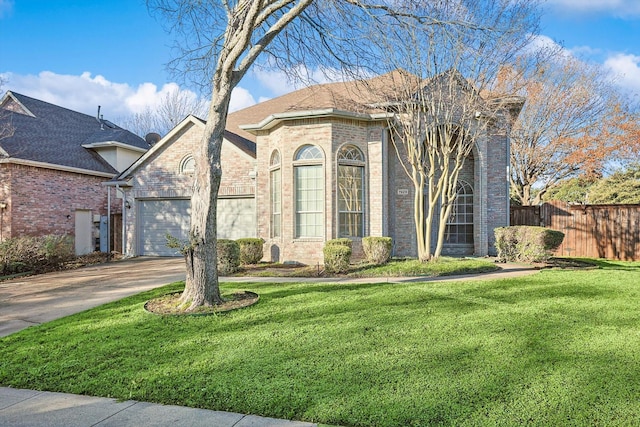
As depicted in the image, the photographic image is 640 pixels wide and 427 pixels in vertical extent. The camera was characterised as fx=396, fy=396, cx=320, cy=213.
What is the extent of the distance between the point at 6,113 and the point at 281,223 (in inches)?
511

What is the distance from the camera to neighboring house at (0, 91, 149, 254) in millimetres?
14391

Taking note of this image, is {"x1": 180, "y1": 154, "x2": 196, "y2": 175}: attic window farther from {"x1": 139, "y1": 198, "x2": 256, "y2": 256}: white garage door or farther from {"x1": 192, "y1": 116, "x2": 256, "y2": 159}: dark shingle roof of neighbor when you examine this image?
{"x1": 192, "y1": 116, "x2": 256, "y2": 159}: dark shingle roof of neighbor

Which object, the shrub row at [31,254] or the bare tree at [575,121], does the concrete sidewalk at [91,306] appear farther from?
the bare tree at [575,121]

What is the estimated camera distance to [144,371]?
399cm

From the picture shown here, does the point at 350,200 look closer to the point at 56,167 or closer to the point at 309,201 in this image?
the point at 309,201

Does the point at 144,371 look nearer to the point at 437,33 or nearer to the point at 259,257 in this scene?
the point at 259,257

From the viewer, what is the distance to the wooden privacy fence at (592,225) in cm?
1394

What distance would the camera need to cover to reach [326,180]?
11.7m

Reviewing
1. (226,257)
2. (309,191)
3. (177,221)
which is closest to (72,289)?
(226,257)

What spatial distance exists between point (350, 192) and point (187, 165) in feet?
23.4

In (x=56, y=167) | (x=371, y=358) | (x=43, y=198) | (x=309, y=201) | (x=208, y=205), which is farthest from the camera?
(x=56, y=167)

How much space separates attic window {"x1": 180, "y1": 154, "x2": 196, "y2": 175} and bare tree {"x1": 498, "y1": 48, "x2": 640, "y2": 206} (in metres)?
14.9

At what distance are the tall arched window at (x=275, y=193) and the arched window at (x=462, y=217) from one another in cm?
620

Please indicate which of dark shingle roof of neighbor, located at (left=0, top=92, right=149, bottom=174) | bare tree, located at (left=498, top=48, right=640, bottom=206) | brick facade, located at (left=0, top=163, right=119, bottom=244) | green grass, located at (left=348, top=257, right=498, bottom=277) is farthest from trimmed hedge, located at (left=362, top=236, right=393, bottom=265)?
dark shingle roof of neighbor, located at (left=0, top=92, right=149, bottom=174)
